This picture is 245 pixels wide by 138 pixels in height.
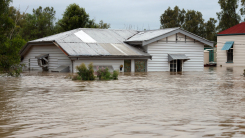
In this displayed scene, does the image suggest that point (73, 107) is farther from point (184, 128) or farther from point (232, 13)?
point (232, 13)

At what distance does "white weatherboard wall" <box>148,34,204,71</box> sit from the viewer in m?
40.0

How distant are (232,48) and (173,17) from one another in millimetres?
25506

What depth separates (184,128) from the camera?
902cm

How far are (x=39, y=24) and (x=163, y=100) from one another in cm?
5540

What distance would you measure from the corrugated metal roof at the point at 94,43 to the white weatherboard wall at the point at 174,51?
1.60 m

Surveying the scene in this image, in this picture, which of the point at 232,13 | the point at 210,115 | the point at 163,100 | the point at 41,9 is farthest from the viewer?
the point at 41,9

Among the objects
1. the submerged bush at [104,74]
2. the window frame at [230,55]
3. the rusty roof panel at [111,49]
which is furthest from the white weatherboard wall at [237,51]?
the submerged bush at [104,74]

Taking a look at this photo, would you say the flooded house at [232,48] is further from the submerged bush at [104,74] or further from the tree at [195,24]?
the submerged bush at [104,74]

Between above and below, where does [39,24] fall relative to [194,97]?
above

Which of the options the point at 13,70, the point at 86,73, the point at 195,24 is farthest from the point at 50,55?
the point at 195,24

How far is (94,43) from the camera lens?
38562 mm

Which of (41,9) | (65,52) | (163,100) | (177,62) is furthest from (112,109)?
(41,9)

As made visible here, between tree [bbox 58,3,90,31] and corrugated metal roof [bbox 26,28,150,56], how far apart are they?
11.5 m

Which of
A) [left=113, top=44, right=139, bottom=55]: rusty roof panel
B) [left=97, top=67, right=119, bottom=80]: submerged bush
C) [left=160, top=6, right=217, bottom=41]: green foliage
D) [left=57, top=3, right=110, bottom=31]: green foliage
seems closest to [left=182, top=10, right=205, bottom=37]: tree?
[left=160, top=6, right=217, bottom=41]: green foliage
